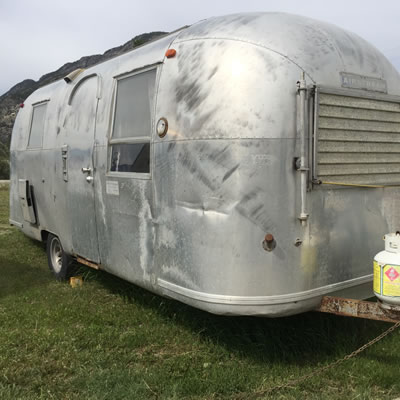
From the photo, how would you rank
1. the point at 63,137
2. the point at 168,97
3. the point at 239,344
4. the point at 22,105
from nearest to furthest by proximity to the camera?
the point at 168,97 → the point at 239,344 → the point at 63,137 → the point at 22,105

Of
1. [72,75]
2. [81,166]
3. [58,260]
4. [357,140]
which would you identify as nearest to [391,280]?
[357,140]

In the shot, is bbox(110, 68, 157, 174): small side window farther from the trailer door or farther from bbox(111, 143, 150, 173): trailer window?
the trailer door

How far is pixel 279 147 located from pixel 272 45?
31.3 inches

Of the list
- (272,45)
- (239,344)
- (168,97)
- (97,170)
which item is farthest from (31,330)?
(272,45)

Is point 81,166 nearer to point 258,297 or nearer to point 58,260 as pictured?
point 58,260

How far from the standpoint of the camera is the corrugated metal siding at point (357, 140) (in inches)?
149

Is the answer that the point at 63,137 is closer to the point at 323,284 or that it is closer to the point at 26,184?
the point at 26,184

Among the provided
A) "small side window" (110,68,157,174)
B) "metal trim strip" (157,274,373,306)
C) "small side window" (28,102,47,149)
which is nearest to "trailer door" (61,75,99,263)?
"small side window" (110,68,157,174)

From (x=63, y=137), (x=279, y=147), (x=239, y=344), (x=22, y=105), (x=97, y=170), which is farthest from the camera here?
(x=22, y=105)

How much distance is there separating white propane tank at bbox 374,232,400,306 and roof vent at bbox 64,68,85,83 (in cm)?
439

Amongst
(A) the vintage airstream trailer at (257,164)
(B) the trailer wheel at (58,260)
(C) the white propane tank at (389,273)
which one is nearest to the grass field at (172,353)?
(A) the vintage airstream trailer at (257,164)

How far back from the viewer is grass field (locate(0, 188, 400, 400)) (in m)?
3.73

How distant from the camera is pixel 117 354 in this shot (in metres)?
4.31

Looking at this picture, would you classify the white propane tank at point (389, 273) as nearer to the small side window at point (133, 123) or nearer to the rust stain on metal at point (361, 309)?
the rust stain on metal at point (361, 309)
